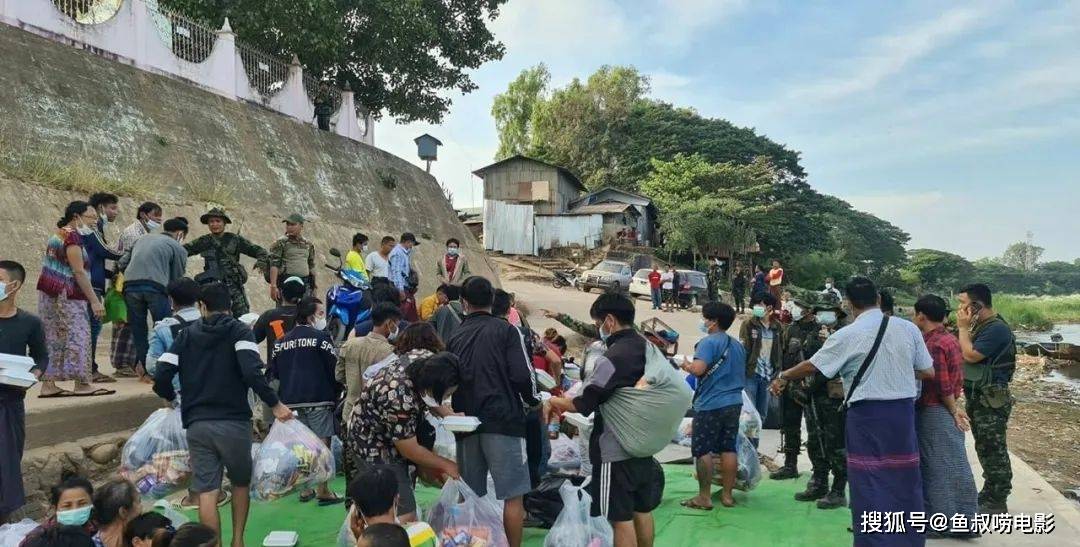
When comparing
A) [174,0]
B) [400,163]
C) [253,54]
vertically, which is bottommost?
[400,163]

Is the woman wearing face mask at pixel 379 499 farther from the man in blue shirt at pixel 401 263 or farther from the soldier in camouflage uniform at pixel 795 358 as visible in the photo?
the man in blue shirt at pixel 401 263

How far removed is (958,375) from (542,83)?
→ 39.7 meters

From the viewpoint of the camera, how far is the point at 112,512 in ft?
9.59

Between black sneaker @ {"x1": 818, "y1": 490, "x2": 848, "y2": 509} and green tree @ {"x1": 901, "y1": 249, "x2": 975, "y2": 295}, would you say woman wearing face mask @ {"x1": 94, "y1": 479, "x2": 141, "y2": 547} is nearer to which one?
black sneaker @ {"x1": 818, "y1": 490, "x2": 848, "y2": 509}

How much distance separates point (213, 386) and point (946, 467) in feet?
15.1

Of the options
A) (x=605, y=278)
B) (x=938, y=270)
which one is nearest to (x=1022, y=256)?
(x=938, y=270)

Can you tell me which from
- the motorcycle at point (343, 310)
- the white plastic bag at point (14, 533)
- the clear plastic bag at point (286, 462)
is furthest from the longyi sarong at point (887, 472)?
the motorcycle at point (343, 310)

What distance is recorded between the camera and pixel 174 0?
1480 cm

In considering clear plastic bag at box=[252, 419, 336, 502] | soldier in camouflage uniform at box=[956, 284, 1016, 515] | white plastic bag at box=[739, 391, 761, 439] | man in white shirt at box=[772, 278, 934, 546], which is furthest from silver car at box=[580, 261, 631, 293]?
clear plastic bag at box=[252, 419, 336, 502]

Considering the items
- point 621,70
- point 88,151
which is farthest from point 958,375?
point 621,70

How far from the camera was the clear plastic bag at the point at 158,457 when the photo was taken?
3797 millimetres

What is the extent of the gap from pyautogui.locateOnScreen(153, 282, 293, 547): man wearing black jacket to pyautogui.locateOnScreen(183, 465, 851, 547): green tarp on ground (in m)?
0.88

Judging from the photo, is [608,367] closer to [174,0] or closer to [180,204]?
[180,204]

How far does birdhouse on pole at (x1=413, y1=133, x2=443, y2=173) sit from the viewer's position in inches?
797
